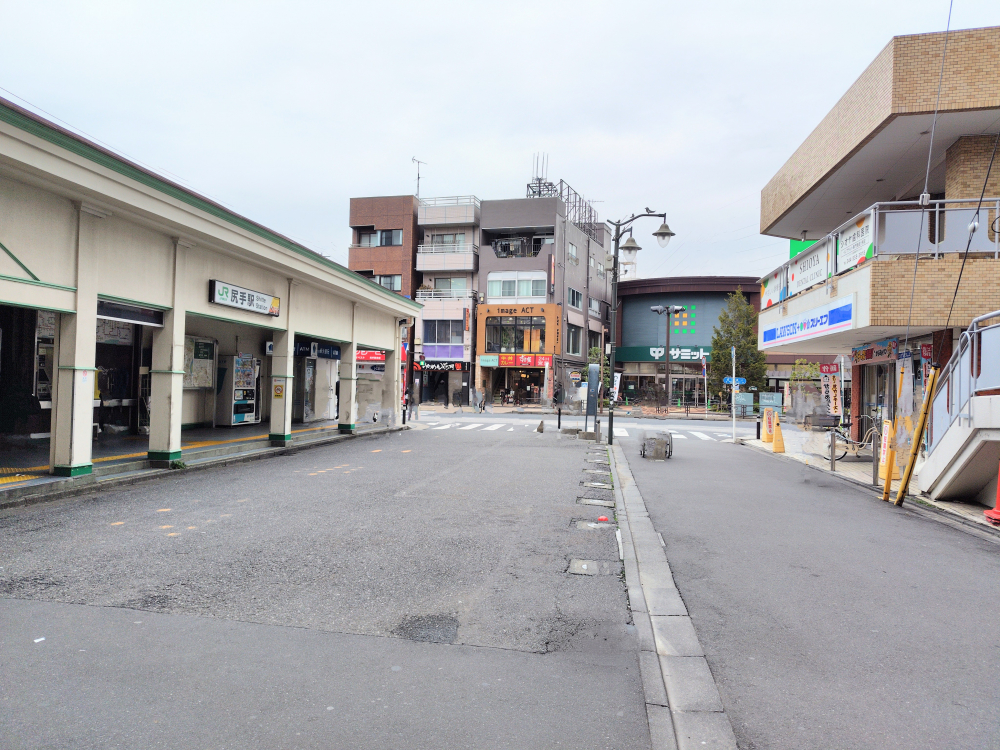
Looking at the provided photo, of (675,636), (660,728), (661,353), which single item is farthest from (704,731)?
(661,353)

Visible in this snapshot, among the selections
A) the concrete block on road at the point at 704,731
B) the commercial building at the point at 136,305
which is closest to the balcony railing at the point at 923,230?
the concrete block on road at the point at 704,731

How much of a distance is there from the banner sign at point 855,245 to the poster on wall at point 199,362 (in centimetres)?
1608

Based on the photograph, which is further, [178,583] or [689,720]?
[178,583]

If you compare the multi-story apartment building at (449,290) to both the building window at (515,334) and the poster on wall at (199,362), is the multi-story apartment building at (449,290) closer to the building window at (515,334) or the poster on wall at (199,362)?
the building window at (515,334)

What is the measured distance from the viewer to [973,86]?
38.4 feet

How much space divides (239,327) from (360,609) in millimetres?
15399

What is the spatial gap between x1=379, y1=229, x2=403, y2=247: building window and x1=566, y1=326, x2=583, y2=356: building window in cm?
1593

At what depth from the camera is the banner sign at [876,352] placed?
15736mm

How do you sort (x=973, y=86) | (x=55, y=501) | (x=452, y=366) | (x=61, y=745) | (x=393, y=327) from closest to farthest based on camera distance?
(x=61, y=745), (x=55, y=501), (x=973, y=86), (x=393, y=327), (x=452, y=366)

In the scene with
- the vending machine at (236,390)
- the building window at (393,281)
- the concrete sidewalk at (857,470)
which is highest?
the building window at (393,281)

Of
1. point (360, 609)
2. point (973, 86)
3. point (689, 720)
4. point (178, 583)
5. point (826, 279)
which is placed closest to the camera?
point (689, 720)

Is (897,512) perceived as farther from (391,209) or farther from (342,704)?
(391,209)

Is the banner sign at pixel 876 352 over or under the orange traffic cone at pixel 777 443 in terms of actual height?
over

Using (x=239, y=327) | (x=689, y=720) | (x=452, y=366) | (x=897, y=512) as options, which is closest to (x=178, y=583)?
(x=689, y=720)
